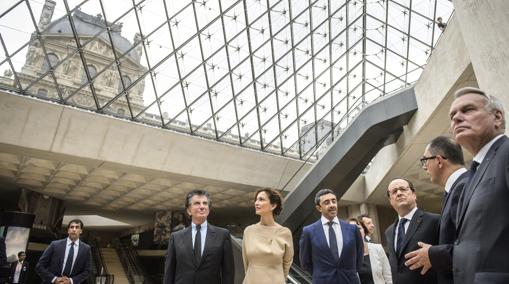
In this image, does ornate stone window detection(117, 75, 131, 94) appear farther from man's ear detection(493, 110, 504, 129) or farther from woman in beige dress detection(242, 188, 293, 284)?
man's ear detection(493, 110, 504, 129)

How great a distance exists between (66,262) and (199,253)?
3.75 metres

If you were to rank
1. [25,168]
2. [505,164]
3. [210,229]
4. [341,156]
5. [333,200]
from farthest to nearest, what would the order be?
[25,168] → [341,156] → [333,200] → [210,229] → [505,164]

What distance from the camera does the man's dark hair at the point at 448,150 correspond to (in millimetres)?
3066

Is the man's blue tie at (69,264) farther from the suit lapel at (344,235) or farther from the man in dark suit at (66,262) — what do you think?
the suit lapel at (344,235)

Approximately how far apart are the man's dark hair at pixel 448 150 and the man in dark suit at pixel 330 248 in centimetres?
Answer: 167

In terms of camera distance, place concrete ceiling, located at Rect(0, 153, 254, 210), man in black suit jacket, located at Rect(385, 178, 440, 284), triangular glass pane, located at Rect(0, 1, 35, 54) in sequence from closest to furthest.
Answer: man in black suit jacket, located at Rect(385, 178, 440, 284) → triangular glass pane, located at Rect(0, 1, 35, 54) → concrete ceiling, located at Rect(0, 153, 254, 210)

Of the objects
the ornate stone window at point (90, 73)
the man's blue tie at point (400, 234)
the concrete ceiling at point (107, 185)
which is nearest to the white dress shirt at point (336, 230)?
the man's blue tie at point (400, 234)

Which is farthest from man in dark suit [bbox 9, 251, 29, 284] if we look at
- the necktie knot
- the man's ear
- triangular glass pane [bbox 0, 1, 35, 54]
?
the man's ear

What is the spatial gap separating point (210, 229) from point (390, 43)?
2492 cm

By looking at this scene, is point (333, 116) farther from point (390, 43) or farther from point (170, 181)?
point (170, 181)

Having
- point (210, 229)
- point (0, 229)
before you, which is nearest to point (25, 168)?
point (0, 229)

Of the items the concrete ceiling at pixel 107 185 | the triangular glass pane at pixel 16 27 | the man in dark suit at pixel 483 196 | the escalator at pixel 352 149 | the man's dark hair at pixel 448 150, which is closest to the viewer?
the man in dark suit at pixel 483 196

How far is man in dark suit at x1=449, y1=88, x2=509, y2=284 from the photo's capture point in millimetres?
1779

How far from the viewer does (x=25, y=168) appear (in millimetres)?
17891
